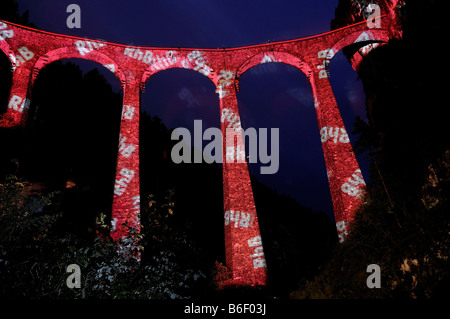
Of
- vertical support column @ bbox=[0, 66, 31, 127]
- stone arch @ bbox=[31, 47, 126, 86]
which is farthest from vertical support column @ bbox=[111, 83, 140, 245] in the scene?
vertical support column @ bbox=[0, 66, 31, 127]

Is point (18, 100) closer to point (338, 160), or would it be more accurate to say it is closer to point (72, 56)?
point (72, 56)

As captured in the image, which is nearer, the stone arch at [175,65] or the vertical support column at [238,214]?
the vertical support column at [238,214]

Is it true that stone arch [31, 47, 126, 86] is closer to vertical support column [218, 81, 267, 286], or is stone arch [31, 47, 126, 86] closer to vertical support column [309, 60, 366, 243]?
vertical support column [218, 81, 267, 286]

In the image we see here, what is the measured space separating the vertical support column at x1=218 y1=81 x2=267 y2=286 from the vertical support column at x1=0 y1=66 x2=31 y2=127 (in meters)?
7.68

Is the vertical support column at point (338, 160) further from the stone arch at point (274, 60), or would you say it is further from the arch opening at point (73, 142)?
the arch opening at point (73, 142)

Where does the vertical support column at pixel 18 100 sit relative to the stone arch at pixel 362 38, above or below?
below

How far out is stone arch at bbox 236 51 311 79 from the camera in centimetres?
1375

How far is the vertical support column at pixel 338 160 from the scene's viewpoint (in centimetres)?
1077

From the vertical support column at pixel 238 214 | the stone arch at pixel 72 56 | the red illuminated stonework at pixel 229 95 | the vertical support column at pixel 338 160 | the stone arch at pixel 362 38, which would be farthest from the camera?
the stone arch at pixel 362 38

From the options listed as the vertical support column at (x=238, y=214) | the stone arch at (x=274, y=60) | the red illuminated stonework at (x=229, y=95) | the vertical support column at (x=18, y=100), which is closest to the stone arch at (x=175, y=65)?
the red illuminated stonework at (x=229, y=95)

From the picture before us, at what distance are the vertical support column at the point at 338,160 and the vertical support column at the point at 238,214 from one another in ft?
10.4

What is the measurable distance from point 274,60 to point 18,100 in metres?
11.0

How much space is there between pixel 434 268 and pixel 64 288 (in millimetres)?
7304
